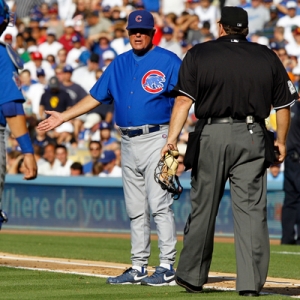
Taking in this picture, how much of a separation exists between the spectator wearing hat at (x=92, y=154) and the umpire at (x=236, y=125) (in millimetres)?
10600

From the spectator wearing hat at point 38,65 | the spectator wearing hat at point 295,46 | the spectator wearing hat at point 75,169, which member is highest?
the spectator wearing hat at point 295,46

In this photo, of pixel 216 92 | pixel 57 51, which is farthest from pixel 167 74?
pixel 57 51

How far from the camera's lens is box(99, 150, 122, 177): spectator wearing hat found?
1703cm

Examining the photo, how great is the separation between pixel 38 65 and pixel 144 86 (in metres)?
15.0

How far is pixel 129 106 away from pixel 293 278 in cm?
245

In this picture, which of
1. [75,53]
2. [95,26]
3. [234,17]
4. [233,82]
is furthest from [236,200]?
[95,26]

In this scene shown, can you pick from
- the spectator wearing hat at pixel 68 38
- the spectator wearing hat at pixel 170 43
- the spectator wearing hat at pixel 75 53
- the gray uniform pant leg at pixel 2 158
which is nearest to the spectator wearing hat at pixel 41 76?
the spectator wearing hat at pixel 75 53

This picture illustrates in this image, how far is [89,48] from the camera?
22.5m

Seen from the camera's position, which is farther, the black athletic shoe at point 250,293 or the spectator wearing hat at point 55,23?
the spectator wearing hat at point 55,23

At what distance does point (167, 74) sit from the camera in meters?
7.43

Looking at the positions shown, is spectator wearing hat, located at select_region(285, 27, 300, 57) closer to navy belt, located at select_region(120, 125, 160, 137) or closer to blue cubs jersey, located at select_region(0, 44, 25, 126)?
navy belt, located at select_region(120, 125, 160, 137)

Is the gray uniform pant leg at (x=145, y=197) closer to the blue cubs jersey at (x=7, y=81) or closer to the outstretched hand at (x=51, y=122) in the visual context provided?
the outstretched hand at (x=51, y=122)

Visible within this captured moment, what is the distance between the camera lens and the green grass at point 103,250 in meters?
9.84

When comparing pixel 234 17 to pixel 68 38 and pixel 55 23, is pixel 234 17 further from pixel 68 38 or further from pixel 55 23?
pixel 55 23
